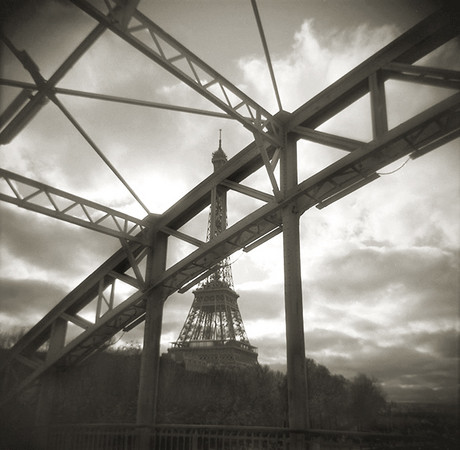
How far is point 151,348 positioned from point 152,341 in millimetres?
133

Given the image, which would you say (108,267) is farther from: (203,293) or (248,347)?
(248,347)

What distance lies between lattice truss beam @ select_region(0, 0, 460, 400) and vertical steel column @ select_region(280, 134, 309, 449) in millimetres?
215

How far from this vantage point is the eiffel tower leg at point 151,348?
23.6ft

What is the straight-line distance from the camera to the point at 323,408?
49.5 feet

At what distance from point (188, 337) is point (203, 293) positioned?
4.42 m

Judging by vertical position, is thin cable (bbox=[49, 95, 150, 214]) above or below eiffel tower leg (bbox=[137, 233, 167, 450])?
above

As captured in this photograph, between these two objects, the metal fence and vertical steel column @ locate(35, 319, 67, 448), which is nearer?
the metal fence

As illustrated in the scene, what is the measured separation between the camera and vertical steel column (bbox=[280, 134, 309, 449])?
194 inches

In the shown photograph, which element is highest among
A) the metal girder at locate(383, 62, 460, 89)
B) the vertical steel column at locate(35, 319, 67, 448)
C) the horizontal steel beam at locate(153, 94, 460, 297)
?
the metal girder at locate(383, 62, 460, 89)

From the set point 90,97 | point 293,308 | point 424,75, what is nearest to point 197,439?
point 293,308

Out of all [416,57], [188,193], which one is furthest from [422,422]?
[188,193]

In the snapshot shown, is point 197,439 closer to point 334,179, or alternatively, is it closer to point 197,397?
point 334,179

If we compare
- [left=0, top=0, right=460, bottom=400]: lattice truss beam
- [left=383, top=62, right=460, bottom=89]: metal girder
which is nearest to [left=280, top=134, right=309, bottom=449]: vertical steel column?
[left=0, top=0, right=460, bottom=400]: lattice truss beam

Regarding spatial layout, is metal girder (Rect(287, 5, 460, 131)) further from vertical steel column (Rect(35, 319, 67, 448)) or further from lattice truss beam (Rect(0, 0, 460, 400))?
vertical steel column (Rect(35, 319, 67, 448))
